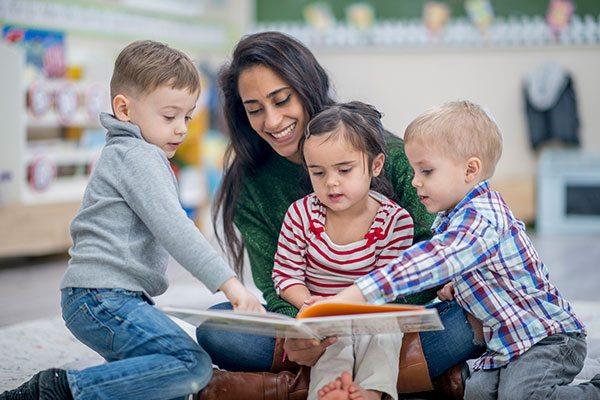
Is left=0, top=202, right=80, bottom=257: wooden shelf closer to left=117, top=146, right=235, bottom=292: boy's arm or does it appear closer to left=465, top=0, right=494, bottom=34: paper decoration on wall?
left=117, top=146, right=235, bottom=292: boy's arm

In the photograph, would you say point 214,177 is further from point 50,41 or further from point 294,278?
point 294,278

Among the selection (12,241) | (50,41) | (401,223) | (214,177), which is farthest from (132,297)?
(214,177)

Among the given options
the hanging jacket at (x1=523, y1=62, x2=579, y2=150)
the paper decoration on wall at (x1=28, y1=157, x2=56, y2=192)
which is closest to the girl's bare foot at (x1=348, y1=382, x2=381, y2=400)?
the paper decoration on wall at (x1=28, y1=157, x2=56, y2=192)

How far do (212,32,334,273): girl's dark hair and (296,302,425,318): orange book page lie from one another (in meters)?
0.62

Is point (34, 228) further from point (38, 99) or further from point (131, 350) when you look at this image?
point (131, 350)

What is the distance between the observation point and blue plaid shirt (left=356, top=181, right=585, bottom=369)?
1.56 meters

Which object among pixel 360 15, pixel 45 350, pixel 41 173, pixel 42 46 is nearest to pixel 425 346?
pixel 45 350

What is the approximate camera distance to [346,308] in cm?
140

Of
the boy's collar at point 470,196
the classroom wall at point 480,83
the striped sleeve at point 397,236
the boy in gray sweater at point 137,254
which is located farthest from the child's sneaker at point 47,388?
the classroom wall at point 480,83

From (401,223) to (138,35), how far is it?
3586 millimetres

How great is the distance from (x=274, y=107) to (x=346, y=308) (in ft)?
2.11

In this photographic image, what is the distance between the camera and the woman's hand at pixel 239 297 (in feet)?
4.88

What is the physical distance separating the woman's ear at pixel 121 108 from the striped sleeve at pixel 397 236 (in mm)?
554

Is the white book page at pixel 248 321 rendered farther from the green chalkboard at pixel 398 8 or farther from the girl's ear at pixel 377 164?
the green chalkboard at pixel 398 8
